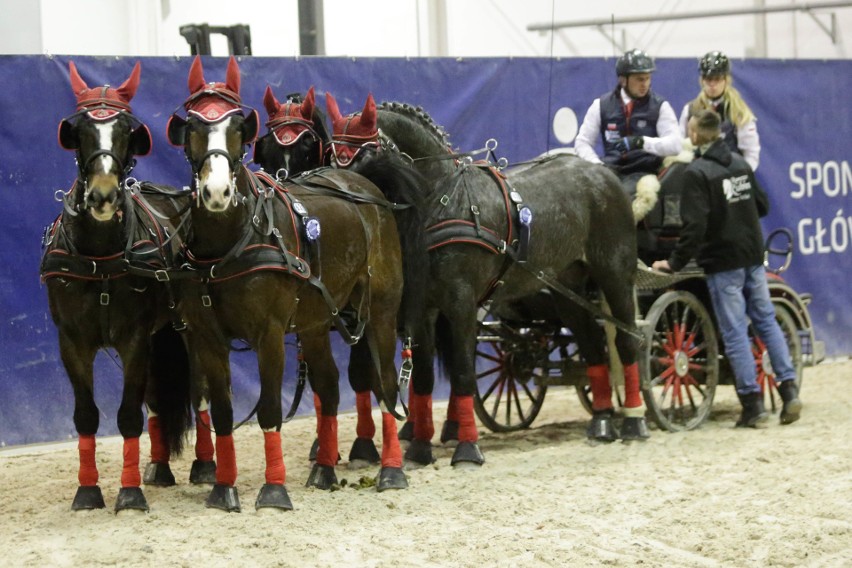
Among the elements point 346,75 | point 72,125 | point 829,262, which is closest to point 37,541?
point 72,125

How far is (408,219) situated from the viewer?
6.32 meters

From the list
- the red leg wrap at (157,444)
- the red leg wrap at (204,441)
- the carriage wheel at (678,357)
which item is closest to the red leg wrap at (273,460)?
Answer: the red leg wrap at (204,441)

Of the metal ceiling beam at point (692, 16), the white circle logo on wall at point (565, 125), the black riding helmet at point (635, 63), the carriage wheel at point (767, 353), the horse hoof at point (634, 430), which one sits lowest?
the horse hoof at point (634, 430)

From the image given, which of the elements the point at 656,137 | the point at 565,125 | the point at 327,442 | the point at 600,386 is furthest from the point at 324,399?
the point at 565,125

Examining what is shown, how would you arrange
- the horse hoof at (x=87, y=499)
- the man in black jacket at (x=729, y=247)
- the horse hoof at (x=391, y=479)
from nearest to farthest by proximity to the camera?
the horse hoof at (x=87, y=499) → the horse hoof at (x=391, y=479) → the man in black jacket at (x=729, y=247)

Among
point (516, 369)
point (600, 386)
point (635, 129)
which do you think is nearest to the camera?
point (600, 386)

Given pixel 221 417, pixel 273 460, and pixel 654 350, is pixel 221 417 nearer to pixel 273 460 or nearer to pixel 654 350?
pixel 273 460

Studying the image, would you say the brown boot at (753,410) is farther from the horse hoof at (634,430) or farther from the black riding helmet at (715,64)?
the black riding helmet at (715,64)

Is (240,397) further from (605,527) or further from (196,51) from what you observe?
(605,527)

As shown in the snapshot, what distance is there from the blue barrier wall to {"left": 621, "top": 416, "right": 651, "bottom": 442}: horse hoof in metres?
2.09

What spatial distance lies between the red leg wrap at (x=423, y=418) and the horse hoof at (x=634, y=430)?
1.27 m

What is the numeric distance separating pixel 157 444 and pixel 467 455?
1573 mm

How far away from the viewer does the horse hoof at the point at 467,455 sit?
647cm

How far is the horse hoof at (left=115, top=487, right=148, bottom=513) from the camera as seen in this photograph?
17.8ft
